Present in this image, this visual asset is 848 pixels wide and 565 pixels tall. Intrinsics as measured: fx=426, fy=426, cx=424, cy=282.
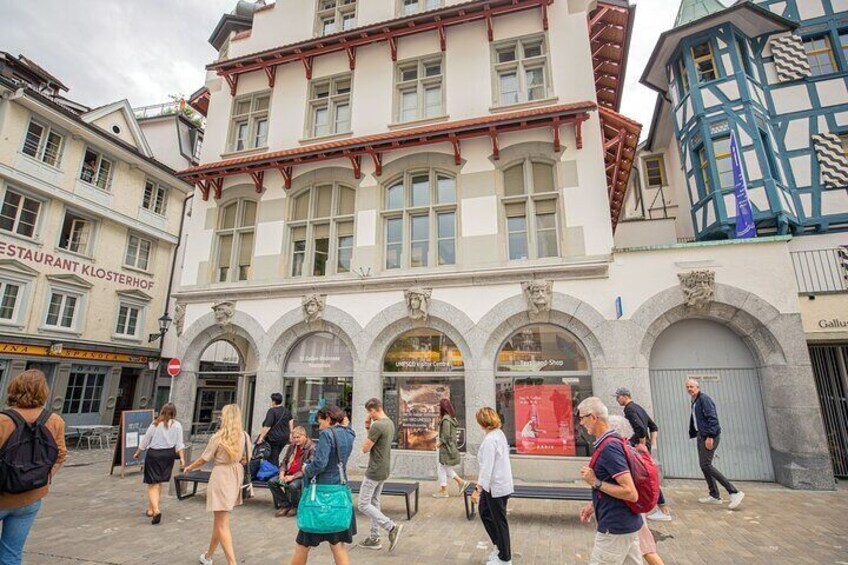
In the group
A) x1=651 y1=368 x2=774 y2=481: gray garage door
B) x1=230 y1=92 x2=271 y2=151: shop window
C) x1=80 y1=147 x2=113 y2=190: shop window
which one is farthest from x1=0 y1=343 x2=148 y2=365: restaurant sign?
x1=651 y1=368 x2=774 y2=481: gray garage door

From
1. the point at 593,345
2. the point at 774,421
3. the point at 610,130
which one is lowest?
the point at 774,421

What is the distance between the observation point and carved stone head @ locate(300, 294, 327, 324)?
12156mm

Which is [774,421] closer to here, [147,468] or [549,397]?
[549,397]

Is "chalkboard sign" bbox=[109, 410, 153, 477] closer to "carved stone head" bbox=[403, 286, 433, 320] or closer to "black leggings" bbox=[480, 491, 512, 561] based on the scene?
"carved stone head" bbox=[403, 286, 433, 320]

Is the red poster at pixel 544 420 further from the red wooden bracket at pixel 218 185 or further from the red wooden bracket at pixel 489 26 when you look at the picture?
the red wooden bracket at pixel 218 185

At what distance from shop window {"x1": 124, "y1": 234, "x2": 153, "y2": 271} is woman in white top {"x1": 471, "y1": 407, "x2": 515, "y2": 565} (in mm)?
22424

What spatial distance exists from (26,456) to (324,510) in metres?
2.72

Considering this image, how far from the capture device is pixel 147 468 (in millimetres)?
7211

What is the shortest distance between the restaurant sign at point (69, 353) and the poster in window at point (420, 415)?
15.4 metres

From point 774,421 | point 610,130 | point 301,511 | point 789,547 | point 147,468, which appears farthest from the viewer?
point 610,130

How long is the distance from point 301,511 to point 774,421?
9.99 m

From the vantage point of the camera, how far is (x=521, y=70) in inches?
492

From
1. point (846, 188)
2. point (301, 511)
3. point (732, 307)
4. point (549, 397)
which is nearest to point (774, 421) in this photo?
point (732, 307)

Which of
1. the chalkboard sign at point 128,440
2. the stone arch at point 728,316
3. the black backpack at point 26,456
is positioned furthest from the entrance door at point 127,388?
the stone arch at point 728,316
